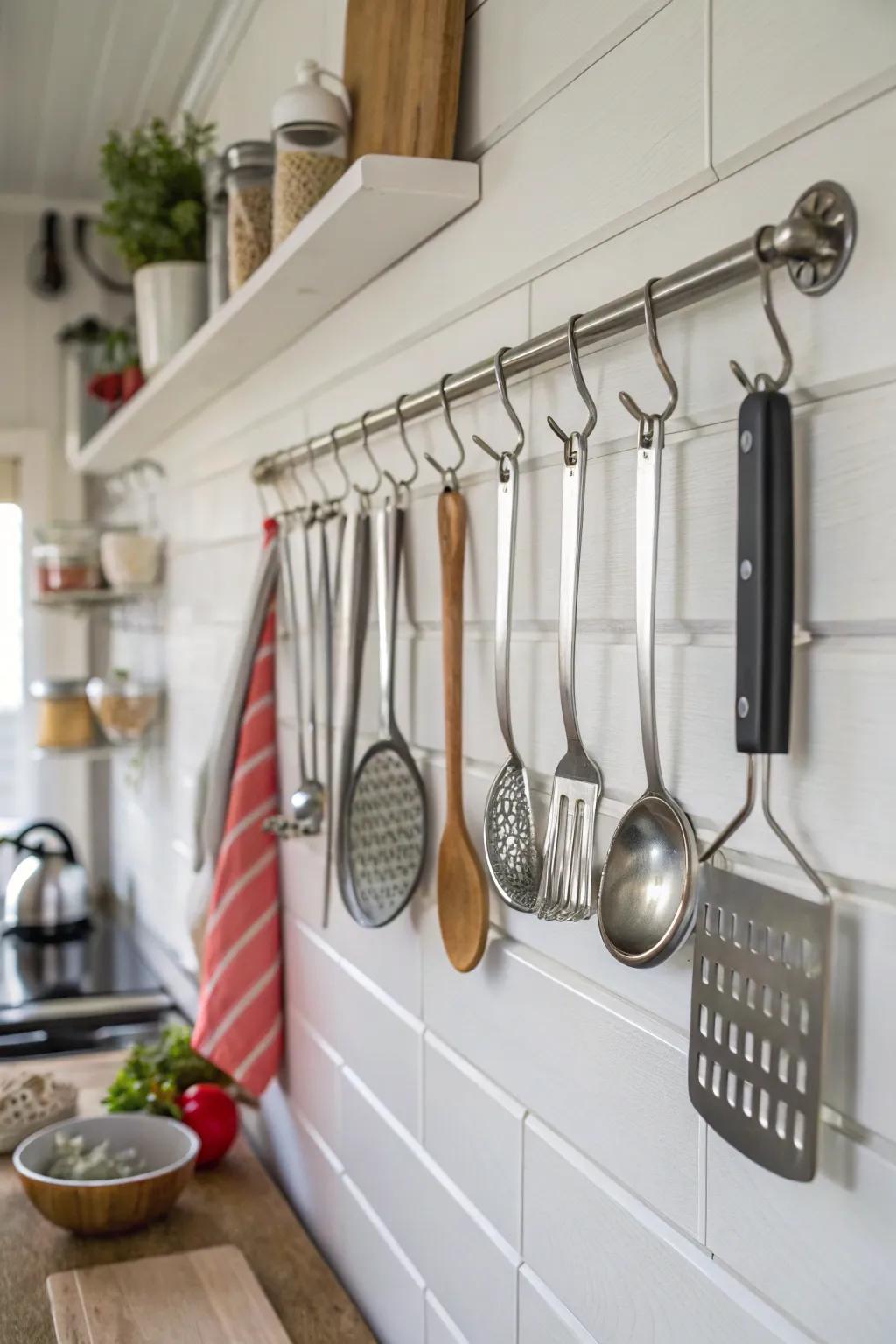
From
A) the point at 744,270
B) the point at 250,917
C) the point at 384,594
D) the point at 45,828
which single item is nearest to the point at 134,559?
the point at 45,828

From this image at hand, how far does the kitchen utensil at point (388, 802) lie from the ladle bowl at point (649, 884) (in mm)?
340

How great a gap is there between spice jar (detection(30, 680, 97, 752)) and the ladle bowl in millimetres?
1982

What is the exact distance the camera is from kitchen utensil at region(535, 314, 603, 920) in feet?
2.43

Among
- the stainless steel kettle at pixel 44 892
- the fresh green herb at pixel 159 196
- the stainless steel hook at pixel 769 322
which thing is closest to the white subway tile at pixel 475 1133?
the stainless steel hook at pixel 769 322

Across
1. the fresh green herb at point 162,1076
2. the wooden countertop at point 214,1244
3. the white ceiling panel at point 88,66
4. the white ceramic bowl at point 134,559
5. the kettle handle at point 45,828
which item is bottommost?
the wooden countertop at point 214,1244

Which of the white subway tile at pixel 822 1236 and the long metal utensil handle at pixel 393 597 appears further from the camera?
the long metal utensil handle at pixel 393 597

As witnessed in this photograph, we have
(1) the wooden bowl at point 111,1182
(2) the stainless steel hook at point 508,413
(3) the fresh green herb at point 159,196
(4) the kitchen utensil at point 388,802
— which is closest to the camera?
(2) the stainless steel hook at point 508,413

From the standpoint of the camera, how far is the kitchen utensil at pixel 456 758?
3.07ft

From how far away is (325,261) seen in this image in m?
1.09

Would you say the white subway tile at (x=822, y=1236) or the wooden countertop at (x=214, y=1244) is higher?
the white subway tile at (x=822, y=1236)

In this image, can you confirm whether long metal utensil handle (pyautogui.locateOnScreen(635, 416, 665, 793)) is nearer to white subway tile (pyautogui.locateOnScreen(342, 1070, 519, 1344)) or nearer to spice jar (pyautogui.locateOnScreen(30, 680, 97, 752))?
white subway tile (pyautogui.locateOnScreen(342, 1070, 519, 1344))

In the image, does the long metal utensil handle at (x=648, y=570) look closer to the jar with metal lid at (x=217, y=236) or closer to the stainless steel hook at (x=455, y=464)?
the stainless steel hook at (x=455, y=464)

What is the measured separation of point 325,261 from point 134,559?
124 centimetres

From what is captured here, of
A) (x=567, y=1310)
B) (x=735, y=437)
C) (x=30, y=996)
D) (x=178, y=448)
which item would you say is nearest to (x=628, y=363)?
(x=735, y=437)
